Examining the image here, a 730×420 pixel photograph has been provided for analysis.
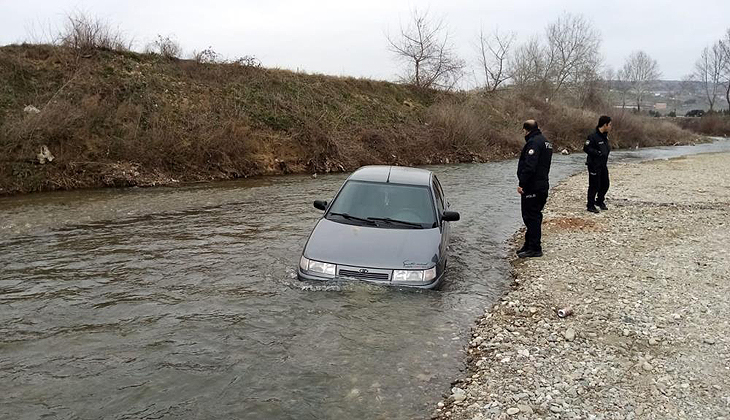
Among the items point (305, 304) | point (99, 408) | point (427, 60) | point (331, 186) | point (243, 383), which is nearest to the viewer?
point (99, 408)

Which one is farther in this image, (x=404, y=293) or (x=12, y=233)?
(x=12, y=233)

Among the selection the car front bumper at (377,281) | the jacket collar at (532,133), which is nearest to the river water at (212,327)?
the car front bumper at (377,281)

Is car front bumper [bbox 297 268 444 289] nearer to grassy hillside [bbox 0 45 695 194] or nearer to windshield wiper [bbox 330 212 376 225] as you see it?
windshield wiper [bbox 330 212 376 225]

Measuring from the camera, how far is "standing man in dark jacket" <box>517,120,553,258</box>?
27.7ft

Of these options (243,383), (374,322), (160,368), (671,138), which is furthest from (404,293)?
(671,138)

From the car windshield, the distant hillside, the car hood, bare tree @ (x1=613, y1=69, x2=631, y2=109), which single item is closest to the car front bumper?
the car hood

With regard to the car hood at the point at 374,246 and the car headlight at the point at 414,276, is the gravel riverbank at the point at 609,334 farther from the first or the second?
the car hood at the point at 374,246

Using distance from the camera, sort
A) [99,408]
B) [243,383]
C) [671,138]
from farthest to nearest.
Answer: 1. [671,138]
2. [243,383]
3. [99,408]

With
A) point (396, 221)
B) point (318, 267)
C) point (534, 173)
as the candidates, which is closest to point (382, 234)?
point (396, 221)

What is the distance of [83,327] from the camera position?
18.6ft

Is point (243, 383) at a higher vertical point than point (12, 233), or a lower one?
→ lower

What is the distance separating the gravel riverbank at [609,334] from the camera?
4.23 metres

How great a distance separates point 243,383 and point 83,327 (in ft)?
7.62

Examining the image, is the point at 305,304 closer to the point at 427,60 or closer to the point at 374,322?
the point at 374,322
